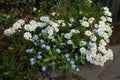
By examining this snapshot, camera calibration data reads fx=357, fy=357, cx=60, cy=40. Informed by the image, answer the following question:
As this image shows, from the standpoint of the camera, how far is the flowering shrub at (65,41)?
14.5 feet

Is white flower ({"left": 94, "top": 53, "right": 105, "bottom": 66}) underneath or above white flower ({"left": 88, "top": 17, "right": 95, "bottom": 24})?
underneath

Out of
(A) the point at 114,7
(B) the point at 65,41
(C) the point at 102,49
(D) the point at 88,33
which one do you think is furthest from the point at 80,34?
(A) the point at 114,7

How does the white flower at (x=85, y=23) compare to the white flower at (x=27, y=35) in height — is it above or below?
above

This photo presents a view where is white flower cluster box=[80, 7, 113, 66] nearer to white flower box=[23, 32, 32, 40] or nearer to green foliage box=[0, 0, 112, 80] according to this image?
green foliage box=[0, 0, 112, 80]

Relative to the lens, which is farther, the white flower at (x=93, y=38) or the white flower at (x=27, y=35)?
the white flower at (x=93, y=38)

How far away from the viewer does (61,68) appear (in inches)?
173

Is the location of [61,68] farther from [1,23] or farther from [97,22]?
[1,23]

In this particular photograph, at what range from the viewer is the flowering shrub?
4.43m

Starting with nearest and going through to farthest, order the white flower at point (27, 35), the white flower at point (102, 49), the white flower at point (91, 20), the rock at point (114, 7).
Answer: the white flower at point (27, 35)
the white flower at point (102, 49)
the white flower at point (91, 20)
the rock at point (114, 7)

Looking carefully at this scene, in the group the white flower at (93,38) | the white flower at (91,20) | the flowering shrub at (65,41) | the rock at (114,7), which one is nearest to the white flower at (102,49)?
the flowering shrub at (65,41)

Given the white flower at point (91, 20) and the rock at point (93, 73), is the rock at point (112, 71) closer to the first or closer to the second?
the rock at point (93, 73)

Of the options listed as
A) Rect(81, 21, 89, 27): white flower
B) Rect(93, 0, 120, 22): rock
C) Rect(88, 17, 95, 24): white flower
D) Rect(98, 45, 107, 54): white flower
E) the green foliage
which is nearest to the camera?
the green foliage

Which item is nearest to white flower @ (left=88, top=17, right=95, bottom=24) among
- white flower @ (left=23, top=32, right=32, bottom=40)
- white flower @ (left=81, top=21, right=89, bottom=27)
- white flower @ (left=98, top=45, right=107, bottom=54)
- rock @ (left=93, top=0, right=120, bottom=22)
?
white flower @ (left=81, top=21, right=89, bottom=27)

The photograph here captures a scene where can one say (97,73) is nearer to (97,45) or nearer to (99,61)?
(99,61)
